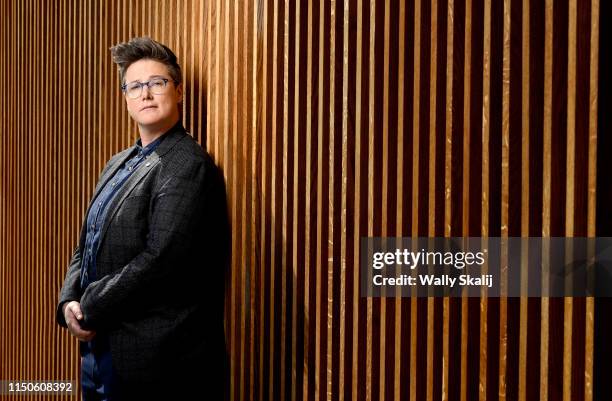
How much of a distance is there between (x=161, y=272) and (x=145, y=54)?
0.79 m

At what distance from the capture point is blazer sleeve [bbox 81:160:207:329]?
98.7 inches

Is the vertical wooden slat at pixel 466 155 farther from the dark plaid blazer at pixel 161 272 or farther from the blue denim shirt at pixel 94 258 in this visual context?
the blue denim shirt at pixel 94 258

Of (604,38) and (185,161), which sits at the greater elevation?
(604,38)

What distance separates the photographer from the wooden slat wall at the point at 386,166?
1.95m

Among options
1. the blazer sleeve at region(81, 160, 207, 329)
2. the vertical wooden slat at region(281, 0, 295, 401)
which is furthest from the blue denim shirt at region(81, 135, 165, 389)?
the vertical wooden slat at region(281, 0, 295, 401)

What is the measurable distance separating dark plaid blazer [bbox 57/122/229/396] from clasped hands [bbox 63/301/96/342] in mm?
43

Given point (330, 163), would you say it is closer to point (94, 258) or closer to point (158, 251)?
point (158, 251)

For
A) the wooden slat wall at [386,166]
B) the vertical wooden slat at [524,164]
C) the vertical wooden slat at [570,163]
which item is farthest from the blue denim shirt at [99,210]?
the vertical wooden slat at [570,163]

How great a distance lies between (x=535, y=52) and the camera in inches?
77.8

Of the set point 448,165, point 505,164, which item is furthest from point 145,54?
point 505,164

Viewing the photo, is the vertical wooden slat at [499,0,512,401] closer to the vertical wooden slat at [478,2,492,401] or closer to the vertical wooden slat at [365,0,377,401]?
the vertical wooden slat at [478,2,492,401]

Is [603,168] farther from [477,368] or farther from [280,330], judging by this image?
[280,330]

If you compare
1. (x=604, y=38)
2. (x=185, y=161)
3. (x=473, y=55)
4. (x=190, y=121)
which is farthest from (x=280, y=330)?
(x=604, y=38)

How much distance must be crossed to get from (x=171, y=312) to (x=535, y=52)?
135 centimetres
